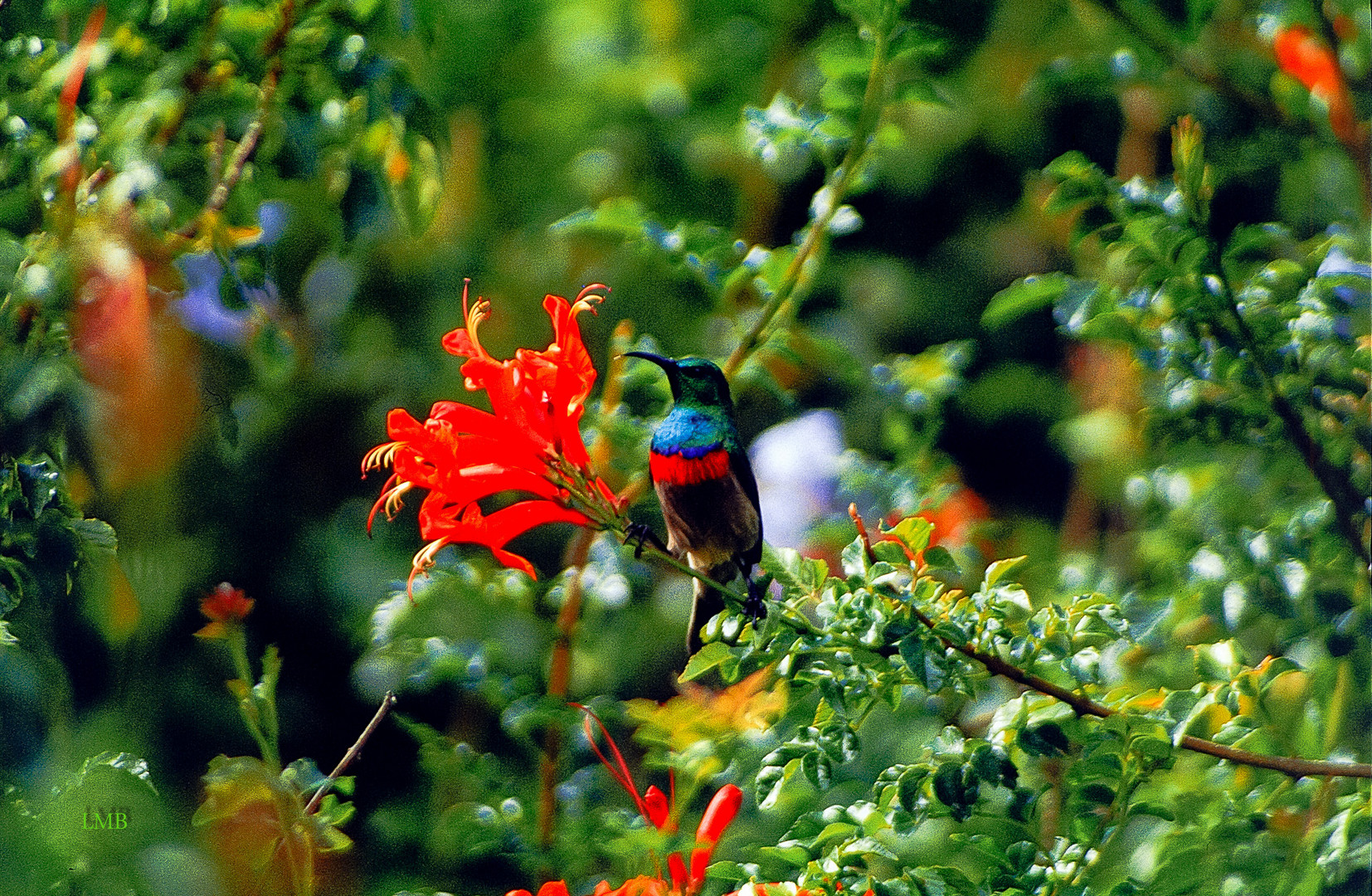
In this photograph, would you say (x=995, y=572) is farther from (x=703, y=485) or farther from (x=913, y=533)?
(x=703, y=485)

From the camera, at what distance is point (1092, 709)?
2.15 feet

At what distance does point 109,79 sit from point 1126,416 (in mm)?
1142

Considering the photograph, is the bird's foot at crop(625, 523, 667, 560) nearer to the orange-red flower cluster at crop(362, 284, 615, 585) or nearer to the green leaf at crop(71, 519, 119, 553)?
the orange-red flower cluster at crop(362, 284, 615, 585)

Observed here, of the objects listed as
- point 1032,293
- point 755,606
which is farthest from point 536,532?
point 755,606

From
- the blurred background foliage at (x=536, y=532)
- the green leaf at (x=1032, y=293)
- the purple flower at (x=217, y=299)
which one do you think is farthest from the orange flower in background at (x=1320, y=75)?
the purple flower at (x=217, y=299)

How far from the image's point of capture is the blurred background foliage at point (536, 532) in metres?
0.82

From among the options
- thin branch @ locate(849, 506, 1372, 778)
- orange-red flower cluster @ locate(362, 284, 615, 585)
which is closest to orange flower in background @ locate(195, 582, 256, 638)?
orange-red flower cluster @ locate(362, 284, 615, 585)

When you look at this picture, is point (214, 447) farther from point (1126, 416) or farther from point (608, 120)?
point (1126, 416)

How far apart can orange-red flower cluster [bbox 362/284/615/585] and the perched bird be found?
100 mm

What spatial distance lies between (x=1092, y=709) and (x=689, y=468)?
10.8 inches

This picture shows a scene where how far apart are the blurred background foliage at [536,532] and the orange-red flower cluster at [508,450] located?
147 mm

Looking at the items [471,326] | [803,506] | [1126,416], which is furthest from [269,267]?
[1126,416]

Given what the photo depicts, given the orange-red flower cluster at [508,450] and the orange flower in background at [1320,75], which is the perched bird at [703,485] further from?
the orange flower in background at [1320,75]

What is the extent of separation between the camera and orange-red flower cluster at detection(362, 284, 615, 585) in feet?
2.11
